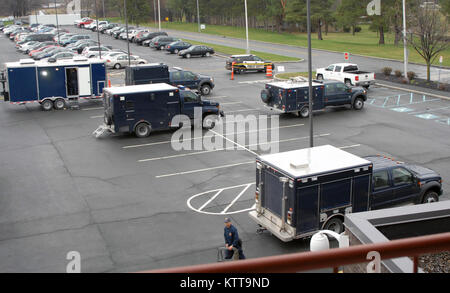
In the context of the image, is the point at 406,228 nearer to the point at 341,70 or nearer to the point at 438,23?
the point at 341,70

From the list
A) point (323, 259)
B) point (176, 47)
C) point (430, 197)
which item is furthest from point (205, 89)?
point (323, 259)

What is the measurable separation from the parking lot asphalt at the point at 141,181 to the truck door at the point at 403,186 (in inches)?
102

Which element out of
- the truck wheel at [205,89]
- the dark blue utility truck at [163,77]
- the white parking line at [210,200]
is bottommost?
the white parking line at [210,200]

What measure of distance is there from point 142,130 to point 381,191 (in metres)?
14.4

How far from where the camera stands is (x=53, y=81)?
3350 cm

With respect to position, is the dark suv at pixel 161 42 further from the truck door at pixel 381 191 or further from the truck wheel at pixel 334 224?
the truck wheel at pixel 334 224

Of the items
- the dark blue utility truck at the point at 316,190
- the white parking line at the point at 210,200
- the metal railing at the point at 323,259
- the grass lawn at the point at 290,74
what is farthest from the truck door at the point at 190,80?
the metal railing at the point at 323,259

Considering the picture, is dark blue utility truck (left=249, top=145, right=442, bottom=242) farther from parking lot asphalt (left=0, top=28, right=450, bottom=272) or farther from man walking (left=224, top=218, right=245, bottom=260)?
man walking (left=224, top=218, right=245, bottom=260)

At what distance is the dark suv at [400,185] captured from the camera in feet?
50.1

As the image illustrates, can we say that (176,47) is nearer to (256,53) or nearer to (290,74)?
(256,53)

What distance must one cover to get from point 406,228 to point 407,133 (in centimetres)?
1940

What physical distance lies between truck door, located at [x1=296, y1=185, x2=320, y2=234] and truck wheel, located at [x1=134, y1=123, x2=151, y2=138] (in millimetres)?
14373

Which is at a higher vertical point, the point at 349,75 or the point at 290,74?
the point at 349,75
